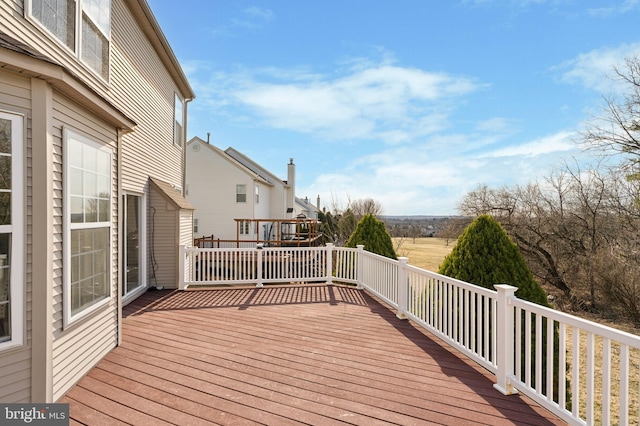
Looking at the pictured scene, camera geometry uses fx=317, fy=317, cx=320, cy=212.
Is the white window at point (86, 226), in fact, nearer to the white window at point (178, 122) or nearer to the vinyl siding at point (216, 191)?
the white window at point (178, 122)

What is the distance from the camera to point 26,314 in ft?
8.39

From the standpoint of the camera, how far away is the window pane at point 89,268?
3.20 m

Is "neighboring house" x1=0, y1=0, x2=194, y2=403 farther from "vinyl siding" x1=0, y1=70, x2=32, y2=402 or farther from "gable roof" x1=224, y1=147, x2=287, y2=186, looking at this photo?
"gable roof" x1=224, y1=147, x2=287, y2=186

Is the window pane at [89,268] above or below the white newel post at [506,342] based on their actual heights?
above

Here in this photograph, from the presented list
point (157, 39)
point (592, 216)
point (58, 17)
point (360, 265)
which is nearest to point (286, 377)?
point (360, 265)

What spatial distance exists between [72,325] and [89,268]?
64 cm

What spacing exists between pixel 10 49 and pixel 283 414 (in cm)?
345

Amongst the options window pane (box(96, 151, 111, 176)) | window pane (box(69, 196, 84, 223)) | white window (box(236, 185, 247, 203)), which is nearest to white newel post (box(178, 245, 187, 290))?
window pane (box(96, 151, 111, 176))

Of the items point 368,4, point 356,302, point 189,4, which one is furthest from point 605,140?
point 189,4

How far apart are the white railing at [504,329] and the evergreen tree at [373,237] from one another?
649 mm

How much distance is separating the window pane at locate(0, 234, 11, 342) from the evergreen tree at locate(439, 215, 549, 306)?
188 inches

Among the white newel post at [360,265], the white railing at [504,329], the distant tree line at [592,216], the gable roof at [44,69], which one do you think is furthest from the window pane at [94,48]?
the distant tree line at [592,216]

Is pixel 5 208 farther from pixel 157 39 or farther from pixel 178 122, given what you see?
pixel 178 122

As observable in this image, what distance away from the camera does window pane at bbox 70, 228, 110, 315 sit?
3.20 meters
